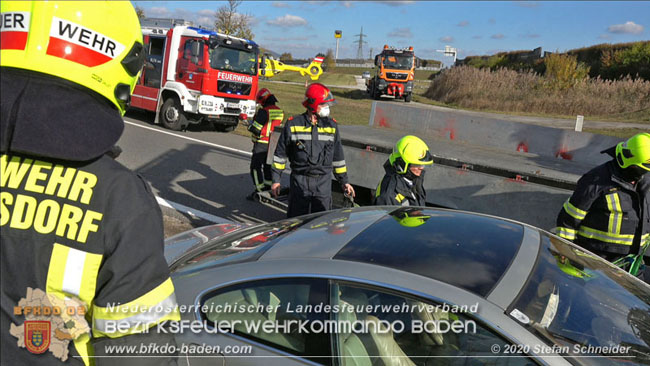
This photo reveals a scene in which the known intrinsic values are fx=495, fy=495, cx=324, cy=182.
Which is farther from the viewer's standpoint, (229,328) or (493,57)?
(493,57)

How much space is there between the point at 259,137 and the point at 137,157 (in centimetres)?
335

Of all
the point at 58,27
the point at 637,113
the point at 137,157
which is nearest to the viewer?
the point at 58,27

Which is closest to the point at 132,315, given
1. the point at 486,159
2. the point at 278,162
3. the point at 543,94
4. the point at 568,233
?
the point at 568,233

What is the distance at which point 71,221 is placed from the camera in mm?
1214

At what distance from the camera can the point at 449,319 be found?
200 centimetres

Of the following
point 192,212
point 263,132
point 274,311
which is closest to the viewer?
point 274,311

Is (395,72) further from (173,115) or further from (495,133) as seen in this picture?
(495,133)

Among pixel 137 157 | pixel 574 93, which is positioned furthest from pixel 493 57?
pixel 137 157

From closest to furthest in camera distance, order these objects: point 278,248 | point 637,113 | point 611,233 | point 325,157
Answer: point 278,248
point 611,233
point 325,157
point 637,113

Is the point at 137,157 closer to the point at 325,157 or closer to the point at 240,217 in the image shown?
the point at 240,217

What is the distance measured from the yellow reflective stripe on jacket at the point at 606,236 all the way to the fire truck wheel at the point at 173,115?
10965 millimetres

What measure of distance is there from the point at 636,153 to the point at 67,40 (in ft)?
12.2

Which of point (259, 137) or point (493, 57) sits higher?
point (493, 57)

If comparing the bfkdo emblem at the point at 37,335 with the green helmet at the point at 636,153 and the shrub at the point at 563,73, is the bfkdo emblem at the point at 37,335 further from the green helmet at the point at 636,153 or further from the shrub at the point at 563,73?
the shrub at the point at 563,73
